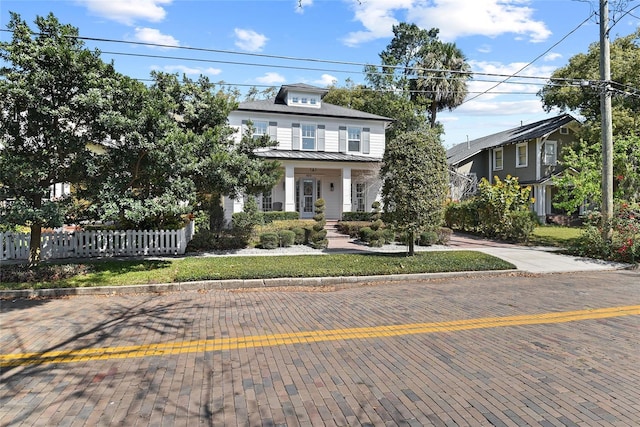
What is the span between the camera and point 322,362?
4.49 m

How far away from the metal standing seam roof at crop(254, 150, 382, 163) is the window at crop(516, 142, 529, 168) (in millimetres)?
12522

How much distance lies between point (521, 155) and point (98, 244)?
92.6 feet

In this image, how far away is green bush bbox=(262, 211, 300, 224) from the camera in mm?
20469

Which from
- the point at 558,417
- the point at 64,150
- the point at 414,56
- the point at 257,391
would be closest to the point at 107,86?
the point at 64,150

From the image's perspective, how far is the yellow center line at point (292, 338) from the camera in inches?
184

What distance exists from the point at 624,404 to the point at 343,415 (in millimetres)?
2502

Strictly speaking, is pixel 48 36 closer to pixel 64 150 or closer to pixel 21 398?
pixel 64 150

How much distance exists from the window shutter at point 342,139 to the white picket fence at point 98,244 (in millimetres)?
13298

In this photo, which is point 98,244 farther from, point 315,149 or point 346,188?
point 315,149

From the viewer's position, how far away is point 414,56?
44312 millimetres

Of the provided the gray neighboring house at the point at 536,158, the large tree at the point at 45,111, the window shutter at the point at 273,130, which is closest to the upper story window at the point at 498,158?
the gray neighboring house at the point at 536,158

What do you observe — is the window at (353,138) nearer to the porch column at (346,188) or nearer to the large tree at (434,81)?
the porch column at (346,188)

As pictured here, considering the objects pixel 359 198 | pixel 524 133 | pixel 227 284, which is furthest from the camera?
pixel 524 133

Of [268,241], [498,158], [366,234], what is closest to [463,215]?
[366,234]
